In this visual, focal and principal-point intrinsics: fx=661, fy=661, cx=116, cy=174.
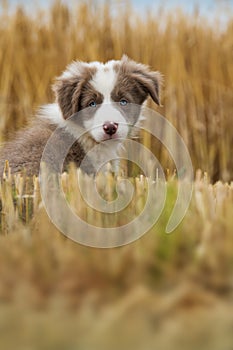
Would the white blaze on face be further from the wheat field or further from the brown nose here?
the wheat field

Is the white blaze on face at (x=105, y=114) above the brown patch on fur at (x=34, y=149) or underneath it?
above

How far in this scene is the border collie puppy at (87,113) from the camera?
177 inches

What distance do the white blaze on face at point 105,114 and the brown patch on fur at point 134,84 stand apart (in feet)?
0.17

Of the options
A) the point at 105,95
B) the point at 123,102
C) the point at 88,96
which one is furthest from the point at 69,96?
the point at 123,102

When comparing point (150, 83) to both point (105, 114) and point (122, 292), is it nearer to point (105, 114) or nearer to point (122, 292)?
point (105, 114)

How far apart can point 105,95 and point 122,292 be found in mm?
2917

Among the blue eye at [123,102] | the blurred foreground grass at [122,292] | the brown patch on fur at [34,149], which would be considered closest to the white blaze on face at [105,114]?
the blue eye at [123,102]

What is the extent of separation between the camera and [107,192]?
3.10 metres

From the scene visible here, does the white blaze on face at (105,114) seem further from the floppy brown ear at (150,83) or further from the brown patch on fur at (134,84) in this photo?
the floppy brown ear at (150,83)

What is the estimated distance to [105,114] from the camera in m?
4.51

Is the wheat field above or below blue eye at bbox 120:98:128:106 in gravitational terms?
below

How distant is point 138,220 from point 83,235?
0.86 feet

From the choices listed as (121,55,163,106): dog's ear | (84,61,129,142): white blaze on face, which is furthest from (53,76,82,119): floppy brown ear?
(121,55,163,106): dog's ear

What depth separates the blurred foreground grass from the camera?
1681 mm
